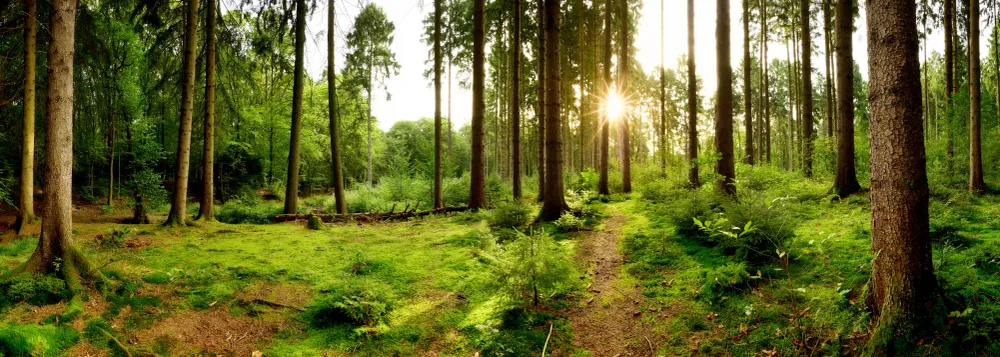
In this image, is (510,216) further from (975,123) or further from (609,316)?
(975,123)

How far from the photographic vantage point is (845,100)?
9.40 m

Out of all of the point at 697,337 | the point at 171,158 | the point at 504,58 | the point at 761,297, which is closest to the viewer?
the point at 697,337

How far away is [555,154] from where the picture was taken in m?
9.87

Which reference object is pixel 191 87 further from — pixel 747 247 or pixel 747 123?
pixel 747 123

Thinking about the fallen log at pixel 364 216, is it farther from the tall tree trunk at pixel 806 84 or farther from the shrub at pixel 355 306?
the tall tree trunk at pixel 806 84

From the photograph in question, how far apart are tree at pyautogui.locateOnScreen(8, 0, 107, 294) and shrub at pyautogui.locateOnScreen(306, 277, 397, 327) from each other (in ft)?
9.48

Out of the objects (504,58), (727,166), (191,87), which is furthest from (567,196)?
(504,58)

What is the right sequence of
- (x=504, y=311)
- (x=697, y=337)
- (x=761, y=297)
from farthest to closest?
(x=504, y=311)
(x=761, y=297)
(x=697, y=337)

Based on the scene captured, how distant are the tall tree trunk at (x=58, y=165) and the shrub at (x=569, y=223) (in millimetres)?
7444

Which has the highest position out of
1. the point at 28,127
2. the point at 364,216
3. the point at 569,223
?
the point at 28,127

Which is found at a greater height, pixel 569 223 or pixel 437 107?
pixel 437 107

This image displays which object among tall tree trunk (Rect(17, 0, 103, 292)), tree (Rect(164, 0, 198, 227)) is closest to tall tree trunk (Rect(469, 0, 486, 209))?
tree (Rect(164, 0, 198, 227))

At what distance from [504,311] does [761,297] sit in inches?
114

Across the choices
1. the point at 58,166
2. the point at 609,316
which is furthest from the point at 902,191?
the point at 58,166
